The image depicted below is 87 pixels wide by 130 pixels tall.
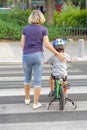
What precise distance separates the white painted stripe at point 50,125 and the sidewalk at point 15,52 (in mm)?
7950

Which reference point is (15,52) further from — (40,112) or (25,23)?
(40,112)

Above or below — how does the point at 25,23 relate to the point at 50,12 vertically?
below

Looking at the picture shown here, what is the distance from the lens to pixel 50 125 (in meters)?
6.40

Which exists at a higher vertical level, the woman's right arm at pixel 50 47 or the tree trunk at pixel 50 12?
the woman's right arm at pixel 50 47

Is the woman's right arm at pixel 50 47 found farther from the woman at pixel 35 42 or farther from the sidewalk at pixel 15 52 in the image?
the sidewalk at pixel 15 52

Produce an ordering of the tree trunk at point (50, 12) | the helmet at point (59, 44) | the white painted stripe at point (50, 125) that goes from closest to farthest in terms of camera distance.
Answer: the white painted stripe at point (50, 125), the helmet at point (59, 44), the tree trunk at point (50, 12)

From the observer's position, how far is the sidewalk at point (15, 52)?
1482 cm

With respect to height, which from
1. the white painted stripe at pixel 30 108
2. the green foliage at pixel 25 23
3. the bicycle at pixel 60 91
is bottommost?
the green foliage at pixel 25 23

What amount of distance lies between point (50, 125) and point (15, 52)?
34.1 ft

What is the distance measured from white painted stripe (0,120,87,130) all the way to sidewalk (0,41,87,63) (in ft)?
26.1

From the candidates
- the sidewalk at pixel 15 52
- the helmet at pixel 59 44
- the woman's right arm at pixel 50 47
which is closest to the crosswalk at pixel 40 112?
the woman's right arm at pixel 50 47

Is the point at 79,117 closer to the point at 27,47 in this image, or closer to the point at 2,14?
the point at 27,47

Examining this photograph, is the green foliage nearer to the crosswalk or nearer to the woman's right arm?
the crosswalk

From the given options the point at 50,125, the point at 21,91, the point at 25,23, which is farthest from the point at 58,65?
the point at 25,23
